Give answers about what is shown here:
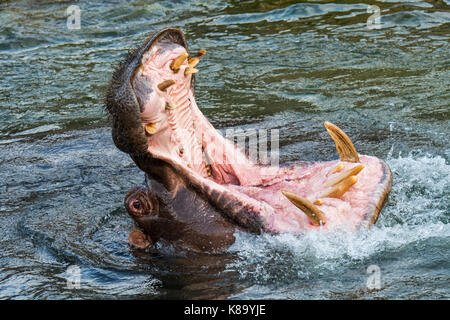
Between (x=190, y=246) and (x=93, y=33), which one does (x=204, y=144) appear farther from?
(x=93, y=33)

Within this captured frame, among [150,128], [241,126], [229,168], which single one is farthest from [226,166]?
[241,126]

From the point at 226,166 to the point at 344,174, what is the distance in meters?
0.68

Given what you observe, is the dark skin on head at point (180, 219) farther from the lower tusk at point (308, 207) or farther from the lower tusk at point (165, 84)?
the lower tusk at point (165, 84)

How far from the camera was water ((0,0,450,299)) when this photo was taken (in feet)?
12.4

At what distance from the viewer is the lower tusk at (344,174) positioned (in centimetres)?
367

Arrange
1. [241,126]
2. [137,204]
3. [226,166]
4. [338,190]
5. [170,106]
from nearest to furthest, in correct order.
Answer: [170,106] < [338,190] < [137,204] < [226,166] < [241,126]

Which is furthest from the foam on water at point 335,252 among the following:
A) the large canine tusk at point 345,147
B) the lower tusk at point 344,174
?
the large canine tusk at point 345,147

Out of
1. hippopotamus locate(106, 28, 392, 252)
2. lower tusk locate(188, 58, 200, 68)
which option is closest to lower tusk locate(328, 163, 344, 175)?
hippopotamus locate(106, 28, 392, 252)

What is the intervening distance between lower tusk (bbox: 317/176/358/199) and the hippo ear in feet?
3.20

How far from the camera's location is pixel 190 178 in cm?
366

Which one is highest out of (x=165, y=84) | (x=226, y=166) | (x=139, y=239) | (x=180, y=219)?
(x=165, y=84)

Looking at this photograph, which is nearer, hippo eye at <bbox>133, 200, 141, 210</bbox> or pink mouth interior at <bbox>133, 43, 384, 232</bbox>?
pink mouth interior at <bbox>133, 43, 384, 232</bbox>

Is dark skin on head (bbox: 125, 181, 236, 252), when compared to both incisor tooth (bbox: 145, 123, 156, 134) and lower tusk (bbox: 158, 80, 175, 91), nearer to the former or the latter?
incisor tooth (bbox: 145, 123, 156, 134)

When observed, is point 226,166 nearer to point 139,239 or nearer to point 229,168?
point 229,168
